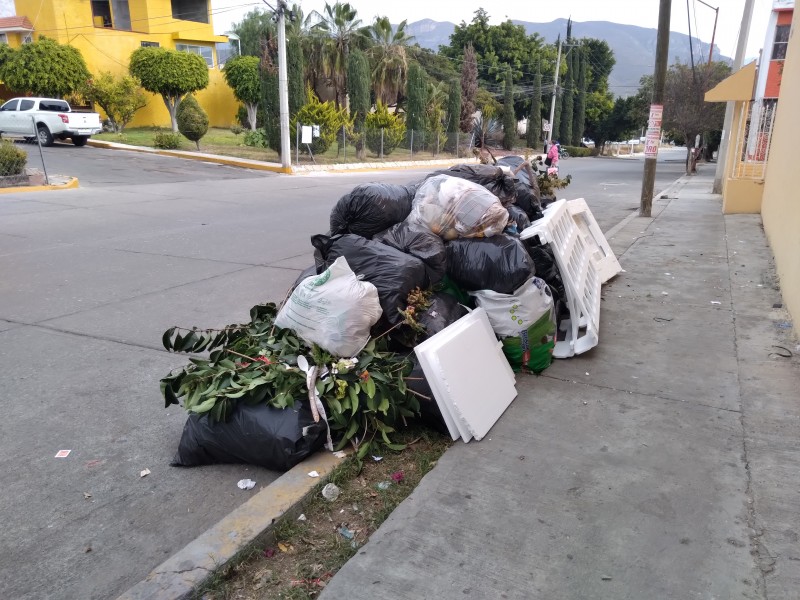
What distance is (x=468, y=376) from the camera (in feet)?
11.8

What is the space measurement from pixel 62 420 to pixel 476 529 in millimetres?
2580

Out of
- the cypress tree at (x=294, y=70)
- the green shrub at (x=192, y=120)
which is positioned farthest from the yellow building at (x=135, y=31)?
the cypress tree at (x=294, y=70)

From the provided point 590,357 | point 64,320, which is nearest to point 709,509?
point 590,357

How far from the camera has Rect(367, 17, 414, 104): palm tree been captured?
40.2 metres

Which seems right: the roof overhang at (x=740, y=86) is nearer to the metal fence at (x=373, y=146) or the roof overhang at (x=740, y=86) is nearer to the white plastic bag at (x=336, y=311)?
the metal fence at (x=373, y=146)

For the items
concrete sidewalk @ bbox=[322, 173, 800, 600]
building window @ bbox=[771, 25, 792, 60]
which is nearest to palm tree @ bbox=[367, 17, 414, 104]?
building window @ bbox=[771, 25, 792, 60]

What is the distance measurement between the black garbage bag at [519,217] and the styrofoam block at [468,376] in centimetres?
127

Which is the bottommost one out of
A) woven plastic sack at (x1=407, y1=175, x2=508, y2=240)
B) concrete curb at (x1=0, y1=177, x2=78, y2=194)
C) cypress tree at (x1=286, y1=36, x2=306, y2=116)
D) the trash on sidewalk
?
the trash on sidewalk

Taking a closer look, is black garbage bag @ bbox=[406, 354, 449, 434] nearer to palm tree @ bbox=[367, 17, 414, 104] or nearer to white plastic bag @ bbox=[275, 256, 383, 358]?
white plastic bag @ bbox=[275, 256, 383, 358]

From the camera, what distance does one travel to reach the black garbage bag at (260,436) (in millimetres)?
3150

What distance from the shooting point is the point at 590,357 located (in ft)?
15.6

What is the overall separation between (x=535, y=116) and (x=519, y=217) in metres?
54.2

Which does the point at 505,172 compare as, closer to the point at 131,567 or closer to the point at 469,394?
the point at 469,394

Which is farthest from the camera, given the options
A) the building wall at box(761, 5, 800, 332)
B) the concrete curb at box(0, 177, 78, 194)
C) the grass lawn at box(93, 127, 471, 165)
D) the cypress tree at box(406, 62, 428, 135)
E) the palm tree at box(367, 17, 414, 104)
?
the palm tree at box(367, 17, 414, 104)
